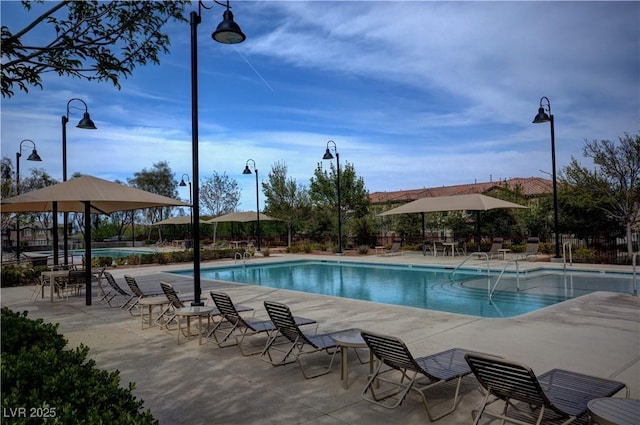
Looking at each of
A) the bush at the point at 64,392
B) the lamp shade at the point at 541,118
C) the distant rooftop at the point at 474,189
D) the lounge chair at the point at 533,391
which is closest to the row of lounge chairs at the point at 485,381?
the lounge chair at the point at 533,391

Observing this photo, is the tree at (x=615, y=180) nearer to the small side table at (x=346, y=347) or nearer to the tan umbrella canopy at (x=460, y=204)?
the tan umbrella canopy at (x=460, y=204)

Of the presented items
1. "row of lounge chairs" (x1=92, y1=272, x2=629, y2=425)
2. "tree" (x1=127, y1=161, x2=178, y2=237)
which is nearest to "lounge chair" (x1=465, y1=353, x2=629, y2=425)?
"row of lounge chairs" (x1=92, y1=272, x2=629, y2=425)

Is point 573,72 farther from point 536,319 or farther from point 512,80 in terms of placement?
point 536,319

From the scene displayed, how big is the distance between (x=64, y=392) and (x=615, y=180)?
2153 centimetres

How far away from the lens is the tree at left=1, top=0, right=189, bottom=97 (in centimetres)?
500

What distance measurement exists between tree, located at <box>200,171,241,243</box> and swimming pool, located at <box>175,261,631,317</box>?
2517 centimetres

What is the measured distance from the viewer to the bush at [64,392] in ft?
7.77

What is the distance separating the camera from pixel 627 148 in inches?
731

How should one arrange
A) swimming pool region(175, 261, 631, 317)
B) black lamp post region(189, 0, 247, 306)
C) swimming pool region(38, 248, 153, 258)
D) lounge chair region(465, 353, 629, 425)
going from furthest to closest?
swimming pool region(38, 248, 153, 258)
swimming pool region(175, 261, 631, 317)
black lamp post region(189, 0, 247, 306)
lounge chair region(465, 353, 629, 425)

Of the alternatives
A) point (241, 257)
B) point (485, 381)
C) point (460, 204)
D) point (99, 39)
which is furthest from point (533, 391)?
point (241, 257)

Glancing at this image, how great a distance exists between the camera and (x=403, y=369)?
14.4ft

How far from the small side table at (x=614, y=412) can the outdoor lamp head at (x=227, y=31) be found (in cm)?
589

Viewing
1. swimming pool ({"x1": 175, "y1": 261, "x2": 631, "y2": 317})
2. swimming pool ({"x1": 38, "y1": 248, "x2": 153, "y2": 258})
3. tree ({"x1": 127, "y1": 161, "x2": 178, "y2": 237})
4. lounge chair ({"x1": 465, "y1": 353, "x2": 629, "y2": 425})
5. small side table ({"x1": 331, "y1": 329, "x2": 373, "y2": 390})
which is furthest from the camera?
tree ({"x1": 127, "y1": 161, "x2": 178, "y2": 237})

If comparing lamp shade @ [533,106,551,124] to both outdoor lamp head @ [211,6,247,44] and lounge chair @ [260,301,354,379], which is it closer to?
outdoor lamp head @ [211,6,247,44]
